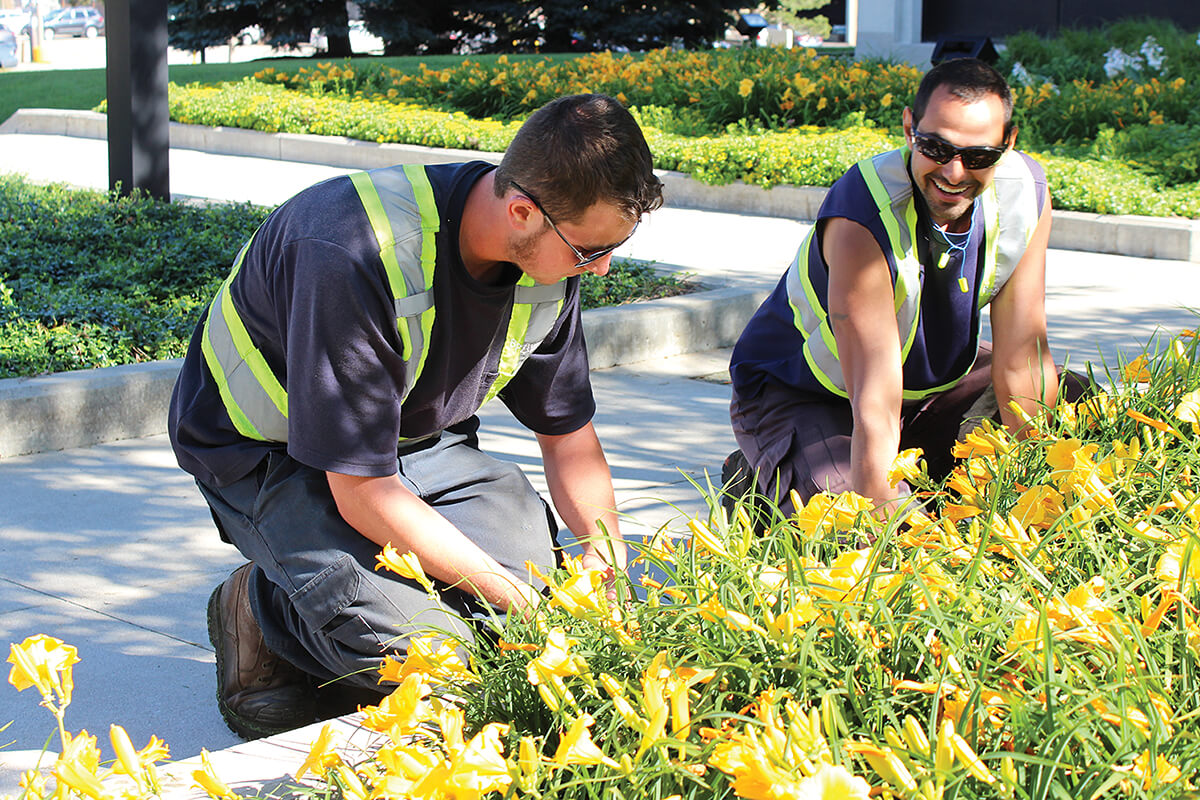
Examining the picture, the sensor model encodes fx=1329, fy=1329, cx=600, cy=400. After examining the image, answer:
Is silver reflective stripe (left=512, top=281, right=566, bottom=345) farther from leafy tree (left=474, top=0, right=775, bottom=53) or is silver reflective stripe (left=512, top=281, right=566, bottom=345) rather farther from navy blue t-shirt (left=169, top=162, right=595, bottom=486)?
leafy tree (left=474, top=0, right=775, bottom=53)

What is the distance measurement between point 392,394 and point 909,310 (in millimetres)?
1351

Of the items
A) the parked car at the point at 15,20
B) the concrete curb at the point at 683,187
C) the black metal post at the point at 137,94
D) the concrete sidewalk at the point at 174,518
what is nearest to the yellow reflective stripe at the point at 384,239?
the concrete sidewalk at the point at 174,518

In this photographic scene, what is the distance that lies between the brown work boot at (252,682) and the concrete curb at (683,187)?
710cm

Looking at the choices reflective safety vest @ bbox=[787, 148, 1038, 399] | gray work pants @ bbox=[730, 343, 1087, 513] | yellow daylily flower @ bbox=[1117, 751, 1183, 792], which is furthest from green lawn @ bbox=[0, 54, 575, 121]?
yellow daylily flower @ bbox=[1117, 751, 1183, 792]

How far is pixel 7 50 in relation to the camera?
Result: 3731 centimetres

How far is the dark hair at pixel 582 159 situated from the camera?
7.41ft

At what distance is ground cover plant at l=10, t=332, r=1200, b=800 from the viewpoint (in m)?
1.33

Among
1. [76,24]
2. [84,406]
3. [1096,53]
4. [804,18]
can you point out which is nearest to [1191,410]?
[84,406]

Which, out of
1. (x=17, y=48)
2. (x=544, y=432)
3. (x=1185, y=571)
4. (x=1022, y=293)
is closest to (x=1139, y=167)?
(x=1022, y=293)

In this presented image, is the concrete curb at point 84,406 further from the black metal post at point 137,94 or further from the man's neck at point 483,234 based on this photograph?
the black metal post at point 137,94

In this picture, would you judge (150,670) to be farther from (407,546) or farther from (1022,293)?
(1022,293)

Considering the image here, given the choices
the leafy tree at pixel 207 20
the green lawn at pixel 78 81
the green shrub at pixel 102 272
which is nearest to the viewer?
the green shrub at pixel 102 272

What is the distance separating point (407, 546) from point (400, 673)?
64 centimetres

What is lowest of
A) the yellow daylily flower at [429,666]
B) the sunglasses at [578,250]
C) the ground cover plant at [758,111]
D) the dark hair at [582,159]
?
the yellow daylily flower at [429,666]
